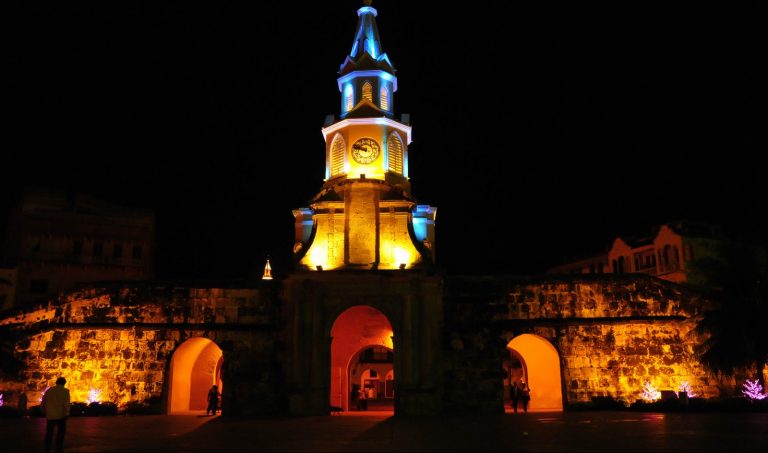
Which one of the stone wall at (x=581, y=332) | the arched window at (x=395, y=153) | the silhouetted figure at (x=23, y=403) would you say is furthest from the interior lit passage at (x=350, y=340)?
the silhouetted figure at (x=23, y=403)

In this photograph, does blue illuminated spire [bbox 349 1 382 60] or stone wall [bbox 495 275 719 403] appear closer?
stone wall [bbox 495 275 719 403]

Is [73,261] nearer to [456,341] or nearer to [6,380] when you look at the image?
[6,380]

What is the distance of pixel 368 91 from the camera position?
33.5 m

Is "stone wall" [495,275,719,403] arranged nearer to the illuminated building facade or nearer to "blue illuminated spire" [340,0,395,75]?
the illuminated building facade

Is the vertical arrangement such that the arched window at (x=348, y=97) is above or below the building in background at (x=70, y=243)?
above

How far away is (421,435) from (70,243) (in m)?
42.3

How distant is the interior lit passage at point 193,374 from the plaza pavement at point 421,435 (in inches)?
293

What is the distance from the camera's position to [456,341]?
28109 mm

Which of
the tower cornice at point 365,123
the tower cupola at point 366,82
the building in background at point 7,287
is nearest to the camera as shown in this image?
the tower cornice at point 365,123

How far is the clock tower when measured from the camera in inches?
1168

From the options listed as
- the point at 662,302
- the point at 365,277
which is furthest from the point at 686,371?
the point at 365,277

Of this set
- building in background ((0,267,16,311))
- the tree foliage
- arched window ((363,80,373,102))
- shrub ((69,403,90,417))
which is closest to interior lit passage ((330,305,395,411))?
arched window ((363,80,373,102))

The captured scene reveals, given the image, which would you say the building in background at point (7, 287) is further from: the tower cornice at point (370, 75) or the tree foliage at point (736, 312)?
the tree foliage at point (736, 312)

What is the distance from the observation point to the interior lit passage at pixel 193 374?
29.2 meters
